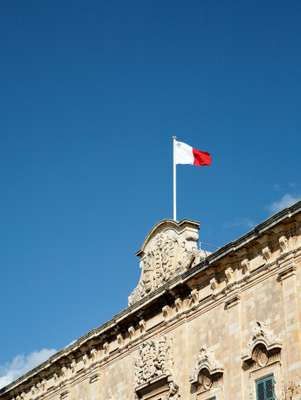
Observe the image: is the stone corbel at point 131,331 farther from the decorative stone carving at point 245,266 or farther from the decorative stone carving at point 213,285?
the decorative stone carving at point 245,266

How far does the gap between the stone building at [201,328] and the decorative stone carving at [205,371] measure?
0.04 m

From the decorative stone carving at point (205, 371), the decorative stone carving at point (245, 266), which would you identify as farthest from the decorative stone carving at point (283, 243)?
the decorative stone carving at point (205, 371)

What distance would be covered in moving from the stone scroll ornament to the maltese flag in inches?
288

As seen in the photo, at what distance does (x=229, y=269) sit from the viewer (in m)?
31.6

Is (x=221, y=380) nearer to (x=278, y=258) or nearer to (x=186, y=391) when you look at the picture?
(x=186, y=391)

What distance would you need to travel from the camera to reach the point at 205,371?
31.5 m

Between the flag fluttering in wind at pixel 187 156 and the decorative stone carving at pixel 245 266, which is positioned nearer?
the decorative stone carving at pixel 245 266

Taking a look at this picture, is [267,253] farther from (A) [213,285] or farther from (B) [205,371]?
(B) [205,371]

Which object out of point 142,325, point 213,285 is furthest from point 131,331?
point 213,285

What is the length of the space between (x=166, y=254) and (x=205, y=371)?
5.93 meters

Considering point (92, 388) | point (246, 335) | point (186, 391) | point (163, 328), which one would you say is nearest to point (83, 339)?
point (92, 388)

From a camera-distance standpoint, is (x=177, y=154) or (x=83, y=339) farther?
(x=83, y=339)

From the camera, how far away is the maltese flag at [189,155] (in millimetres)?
37091

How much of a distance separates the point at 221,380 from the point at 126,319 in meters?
7.26
